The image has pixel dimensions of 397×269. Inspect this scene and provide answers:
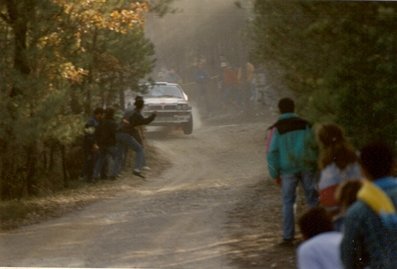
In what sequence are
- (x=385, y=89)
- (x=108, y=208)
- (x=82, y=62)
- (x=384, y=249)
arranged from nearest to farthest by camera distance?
(x=384, y=249), (x=385, y=89), (x=108, y=208), (x=82, y=62)

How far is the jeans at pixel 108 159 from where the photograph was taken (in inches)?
319

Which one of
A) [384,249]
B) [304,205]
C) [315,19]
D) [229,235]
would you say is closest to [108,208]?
[229,235]

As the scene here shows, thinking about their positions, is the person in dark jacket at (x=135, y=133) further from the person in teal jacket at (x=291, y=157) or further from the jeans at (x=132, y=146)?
the person in teal jacket at (x=291, y=157)

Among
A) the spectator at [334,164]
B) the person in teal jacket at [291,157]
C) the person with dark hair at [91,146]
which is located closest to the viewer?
the spectator at [334,164]

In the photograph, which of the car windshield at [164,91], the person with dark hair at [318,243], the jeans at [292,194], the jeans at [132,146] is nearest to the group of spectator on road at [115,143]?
the jeans at [132,146]

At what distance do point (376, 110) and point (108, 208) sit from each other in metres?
2.19

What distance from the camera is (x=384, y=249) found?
482cm

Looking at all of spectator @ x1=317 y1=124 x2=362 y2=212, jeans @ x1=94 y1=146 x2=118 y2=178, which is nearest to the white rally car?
jeans @ x1=94 y1=146 x2=118 y2=178

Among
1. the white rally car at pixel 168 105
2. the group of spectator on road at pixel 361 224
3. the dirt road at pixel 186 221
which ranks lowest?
the dirt road at pixel 186 221

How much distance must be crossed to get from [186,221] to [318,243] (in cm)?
306

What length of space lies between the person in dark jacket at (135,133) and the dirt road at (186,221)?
14cm

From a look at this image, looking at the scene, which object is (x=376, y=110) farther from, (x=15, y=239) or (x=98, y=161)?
(x=15, y=239)

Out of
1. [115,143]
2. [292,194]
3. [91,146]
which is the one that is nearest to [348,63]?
[292,194]

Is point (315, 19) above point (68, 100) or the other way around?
above
